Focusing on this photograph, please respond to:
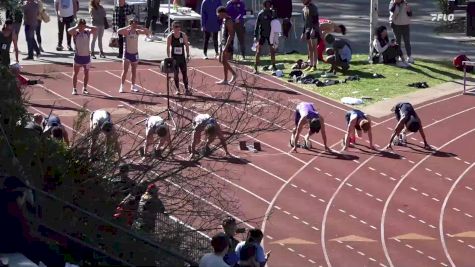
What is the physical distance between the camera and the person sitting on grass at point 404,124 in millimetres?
25016

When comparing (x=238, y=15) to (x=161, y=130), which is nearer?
(x=161, y=130)

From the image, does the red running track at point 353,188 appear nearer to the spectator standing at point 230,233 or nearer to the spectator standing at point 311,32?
the spectator standing at point 311,32

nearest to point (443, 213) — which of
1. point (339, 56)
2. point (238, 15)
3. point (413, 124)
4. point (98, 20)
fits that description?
point (413, 124)

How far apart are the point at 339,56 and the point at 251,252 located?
613 inches

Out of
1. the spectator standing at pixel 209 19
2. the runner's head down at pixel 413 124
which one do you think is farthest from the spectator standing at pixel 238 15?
the runner's head down at pixel 413 124

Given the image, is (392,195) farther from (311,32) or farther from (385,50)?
(385,50)

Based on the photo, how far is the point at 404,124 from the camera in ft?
82.6

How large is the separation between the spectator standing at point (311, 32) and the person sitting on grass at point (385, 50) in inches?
53.8

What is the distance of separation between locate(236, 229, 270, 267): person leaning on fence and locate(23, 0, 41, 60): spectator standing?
1607cm

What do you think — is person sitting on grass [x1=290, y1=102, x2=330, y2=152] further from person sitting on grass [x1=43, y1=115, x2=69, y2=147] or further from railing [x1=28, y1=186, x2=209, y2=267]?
railing [x1=28, y1=186, x2=209, y2=267]

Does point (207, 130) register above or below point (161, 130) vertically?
below

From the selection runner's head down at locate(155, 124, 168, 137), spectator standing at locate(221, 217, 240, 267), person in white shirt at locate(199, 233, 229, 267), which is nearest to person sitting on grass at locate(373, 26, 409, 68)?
runner's head down at locate(155, 124, 168, 137)

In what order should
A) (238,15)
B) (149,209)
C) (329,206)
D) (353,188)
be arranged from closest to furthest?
(149,209) < (329,206) < (353,188) < (238,15)

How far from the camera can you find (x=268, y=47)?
3294cm
